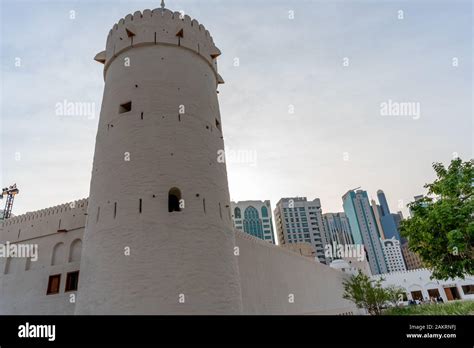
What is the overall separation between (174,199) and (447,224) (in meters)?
13.5

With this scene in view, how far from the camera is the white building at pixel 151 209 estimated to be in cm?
937

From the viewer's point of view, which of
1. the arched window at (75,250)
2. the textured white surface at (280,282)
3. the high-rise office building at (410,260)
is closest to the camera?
the arched window at (75,250)

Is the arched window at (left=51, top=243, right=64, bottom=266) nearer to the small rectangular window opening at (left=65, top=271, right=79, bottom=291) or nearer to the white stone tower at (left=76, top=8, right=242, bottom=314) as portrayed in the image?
the small rectangular window opening at (left=65, top=271, right=79, bottom=291)

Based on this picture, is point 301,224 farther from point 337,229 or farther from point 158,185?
point 158,185

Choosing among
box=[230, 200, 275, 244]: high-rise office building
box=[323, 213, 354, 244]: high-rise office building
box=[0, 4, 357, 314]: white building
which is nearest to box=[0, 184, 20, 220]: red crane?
box=[0, 4, 357, 314]: white building

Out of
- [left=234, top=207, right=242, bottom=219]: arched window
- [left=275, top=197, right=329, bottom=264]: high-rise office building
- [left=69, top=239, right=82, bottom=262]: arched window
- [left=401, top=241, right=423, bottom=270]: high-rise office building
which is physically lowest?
[left=69, top=239, right=82, bottom=262]: arched window

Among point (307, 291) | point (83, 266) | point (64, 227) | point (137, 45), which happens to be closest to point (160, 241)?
point (83, 266)

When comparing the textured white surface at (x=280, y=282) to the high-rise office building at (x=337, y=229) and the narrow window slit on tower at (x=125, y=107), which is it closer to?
the narrow window slit on tower at (x=125, y=107)

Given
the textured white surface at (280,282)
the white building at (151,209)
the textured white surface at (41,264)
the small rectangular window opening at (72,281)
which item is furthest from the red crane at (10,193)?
the textured white surface at (280,282)

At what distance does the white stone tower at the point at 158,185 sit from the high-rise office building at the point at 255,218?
115309 mm

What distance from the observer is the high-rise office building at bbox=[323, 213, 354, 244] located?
164 m

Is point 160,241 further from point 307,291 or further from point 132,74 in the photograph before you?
point 307,291

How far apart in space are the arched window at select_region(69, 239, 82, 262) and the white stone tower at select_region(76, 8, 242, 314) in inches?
241
